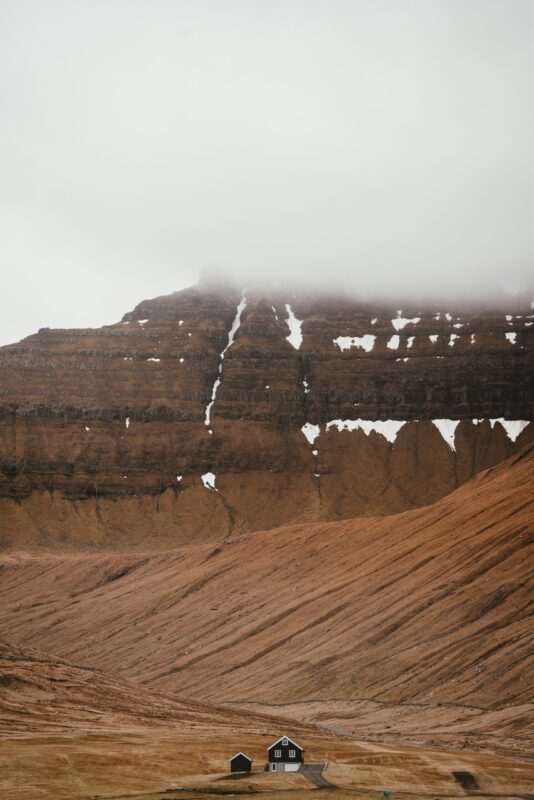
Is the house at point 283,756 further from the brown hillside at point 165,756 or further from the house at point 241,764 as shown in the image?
the house at point 241,764

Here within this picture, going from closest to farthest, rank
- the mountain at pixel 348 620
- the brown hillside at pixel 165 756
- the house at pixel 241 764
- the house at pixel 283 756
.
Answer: the brown hillside at pixel 165 756, the house at pixel 241 764, the house at pixel 283 756, the mountain at pixel 348 620

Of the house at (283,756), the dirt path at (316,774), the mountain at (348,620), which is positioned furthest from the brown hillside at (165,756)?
the mountain at (348,620)

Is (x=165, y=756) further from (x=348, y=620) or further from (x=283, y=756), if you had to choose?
(x=348, y=620)

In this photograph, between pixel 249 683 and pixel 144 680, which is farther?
pixel 144 680

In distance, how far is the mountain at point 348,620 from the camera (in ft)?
359

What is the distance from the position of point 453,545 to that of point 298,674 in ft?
96.6

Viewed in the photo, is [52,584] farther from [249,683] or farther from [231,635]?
[249,683]

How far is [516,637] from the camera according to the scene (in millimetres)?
113062

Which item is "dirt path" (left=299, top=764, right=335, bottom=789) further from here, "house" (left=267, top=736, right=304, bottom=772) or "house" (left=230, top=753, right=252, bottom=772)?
"house" (left=230, top=753, right=252, bottom=772)

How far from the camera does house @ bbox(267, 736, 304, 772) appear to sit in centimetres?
7456

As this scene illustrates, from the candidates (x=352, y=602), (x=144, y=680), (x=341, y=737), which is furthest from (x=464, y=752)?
(x=144, y=680)

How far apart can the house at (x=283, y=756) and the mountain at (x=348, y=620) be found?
72.1 feet

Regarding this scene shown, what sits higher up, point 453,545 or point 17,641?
point 453,545

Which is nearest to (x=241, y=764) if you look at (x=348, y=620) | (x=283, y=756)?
(x=283, y=756)
